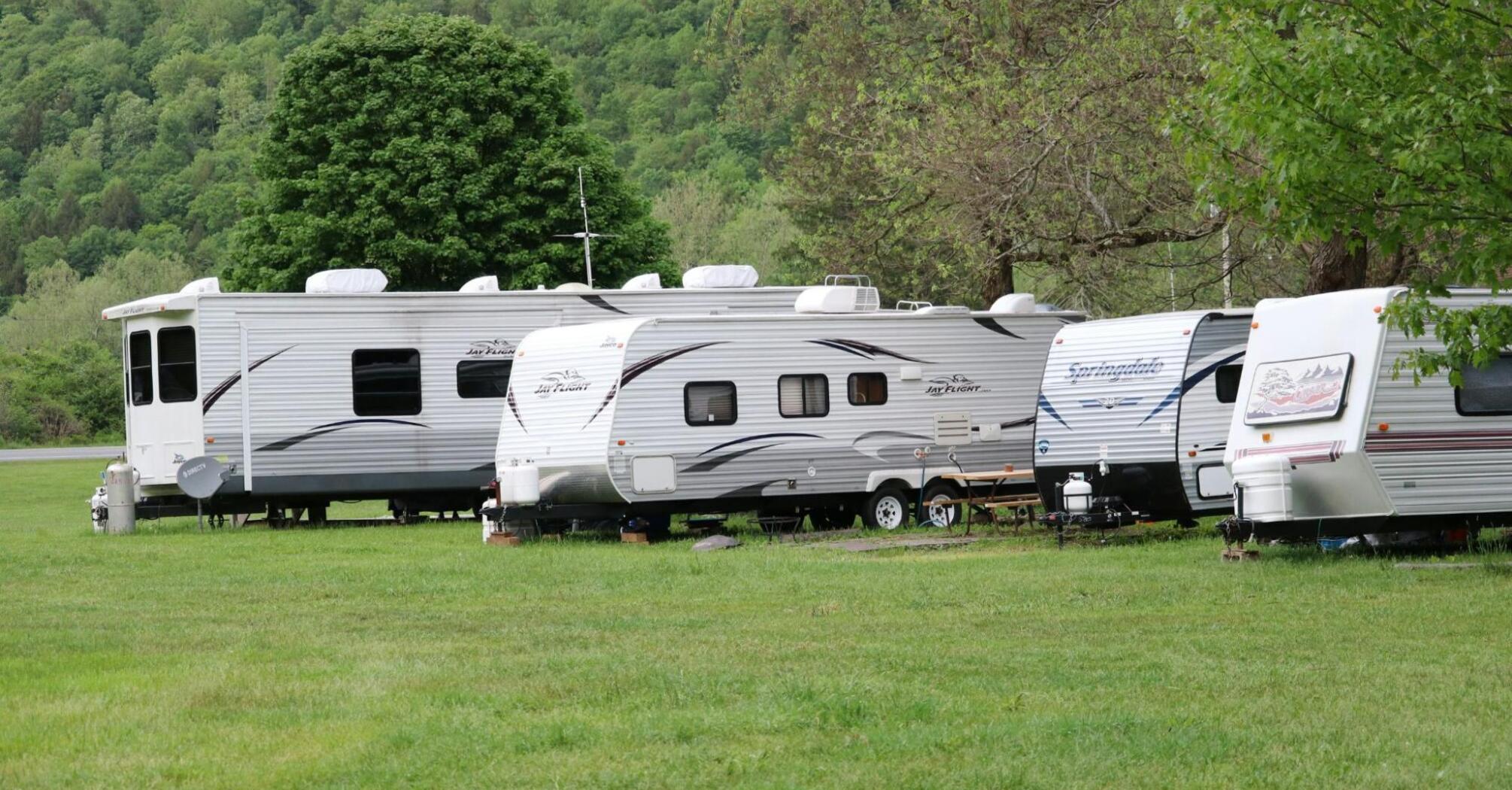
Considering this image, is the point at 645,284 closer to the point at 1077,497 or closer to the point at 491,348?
the point at 491,348

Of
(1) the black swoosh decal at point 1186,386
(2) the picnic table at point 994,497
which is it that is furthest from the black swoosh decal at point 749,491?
(1) the black swoosh decal at point 1186,386

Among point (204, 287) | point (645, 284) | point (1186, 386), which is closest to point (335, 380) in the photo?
point (204, 287)

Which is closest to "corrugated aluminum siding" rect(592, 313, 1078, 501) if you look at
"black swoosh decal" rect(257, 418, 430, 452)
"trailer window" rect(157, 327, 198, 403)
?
"black swoosh decal" rect(257, 418, 430, 452)

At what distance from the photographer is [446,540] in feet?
72.1

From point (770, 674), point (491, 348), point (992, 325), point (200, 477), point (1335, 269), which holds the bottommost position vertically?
point (770, 674)

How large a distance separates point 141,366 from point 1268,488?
15.1 metres

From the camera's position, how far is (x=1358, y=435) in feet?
53.2

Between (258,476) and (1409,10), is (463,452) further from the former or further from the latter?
(1409,10)

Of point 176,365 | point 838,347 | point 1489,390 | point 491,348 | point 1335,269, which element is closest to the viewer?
point 1489,390

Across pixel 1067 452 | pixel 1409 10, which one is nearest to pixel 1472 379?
pixel 1067 452

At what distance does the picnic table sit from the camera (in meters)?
21.4

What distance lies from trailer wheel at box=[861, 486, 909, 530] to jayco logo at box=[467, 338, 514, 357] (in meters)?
5.52

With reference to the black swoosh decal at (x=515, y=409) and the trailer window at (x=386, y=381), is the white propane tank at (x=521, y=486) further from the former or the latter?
the trailer window at (x=386, y=381)

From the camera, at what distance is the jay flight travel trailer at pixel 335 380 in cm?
2392
